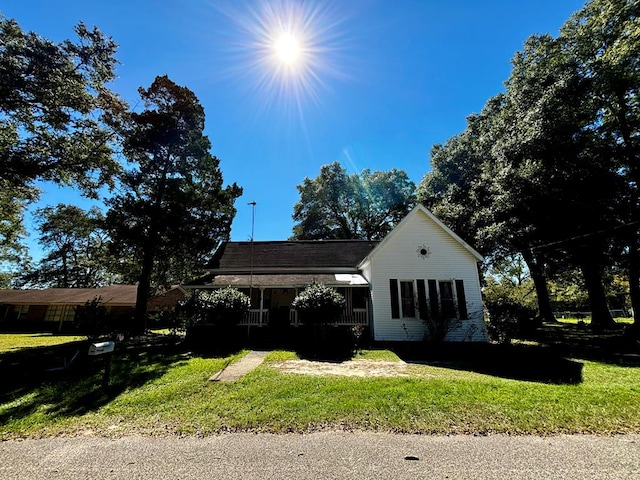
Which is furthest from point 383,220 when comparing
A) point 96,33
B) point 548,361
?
point 96,33

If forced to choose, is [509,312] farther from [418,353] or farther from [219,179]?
[219,179]

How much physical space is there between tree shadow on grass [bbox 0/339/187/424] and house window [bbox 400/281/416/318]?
1021 centimetres

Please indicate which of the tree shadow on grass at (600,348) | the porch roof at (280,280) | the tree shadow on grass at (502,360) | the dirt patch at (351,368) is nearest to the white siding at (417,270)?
the tree shadow on grass at (502,360)

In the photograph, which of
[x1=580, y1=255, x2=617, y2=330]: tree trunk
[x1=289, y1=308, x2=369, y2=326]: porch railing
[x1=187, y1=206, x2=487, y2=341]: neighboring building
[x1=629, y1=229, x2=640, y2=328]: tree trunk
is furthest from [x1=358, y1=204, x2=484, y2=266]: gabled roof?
[x1=580, y1=255, x2=617, y2=330]: tree trunk

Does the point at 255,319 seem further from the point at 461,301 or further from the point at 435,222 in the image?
the point at 435,222

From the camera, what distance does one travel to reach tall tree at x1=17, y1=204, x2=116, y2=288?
3803cm

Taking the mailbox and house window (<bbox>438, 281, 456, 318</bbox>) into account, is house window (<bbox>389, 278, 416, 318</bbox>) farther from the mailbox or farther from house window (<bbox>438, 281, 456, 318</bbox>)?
the mailbox

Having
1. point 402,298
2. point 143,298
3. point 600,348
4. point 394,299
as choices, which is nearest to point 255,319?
point 394,299

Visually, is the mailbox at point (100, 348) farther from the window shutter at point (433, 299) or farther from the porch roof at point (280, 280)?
the window shutter at point (433, 299)

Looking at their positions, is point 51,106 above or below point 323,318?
above

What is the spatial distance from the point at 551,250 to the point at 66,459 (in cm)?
2262

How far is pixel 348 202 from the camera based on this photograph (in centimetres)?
3650

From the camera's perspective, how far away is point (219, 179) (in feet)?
68.8

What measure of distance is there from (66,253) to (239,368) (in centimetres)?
4624
